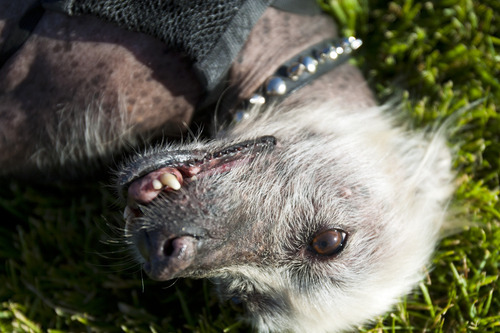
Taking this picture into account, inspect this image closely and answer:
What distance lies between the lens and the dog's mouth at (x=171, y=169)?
2.06 metres

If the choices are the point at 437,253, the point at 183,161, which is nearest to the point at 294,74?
the point at 183,161

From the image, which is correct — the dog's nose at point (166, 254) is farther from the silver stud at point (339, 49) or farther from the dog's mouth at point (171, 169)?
the silver stud at point (339, 49)

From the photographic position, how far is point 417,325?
108 inches

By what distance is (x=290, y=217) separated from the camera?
7.04 ft

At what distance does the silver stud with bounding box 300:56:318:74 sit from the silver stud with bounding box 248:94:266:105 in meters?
0.26

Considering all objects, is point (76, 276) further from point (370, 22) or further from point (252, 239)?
point (370, 22)

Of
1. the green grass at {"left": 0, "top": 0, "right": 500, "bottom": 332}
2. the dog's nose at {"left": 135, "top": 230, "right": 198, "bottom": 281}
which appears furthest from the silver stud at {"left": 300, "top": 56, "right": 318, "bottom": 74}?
the dog's nose at {"left": 135, "top": 230, "right": 198, "bottom": 281}

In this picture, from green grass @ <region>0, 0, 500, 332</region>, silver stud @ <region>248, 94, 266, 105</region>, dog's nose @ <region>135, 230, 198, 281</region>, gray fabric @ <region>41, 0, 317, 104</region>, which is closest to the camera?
dog's nose @ <region>135, 230, 198, 281</region>

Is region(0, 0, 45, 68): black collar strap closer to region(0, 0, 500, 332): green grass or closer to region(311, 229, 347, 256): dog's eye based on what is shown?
region(0, 0, 500, 332): green grass

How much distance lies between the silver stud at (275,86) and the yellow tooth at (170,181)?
2.25ft

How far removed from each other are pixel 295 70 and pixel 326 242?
2.75 ft

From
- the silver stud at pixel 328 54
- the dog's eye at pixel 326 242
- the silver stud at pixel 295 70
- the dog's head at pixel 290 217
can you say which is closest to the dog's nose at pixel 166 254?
the dog's head at pixel 290 217

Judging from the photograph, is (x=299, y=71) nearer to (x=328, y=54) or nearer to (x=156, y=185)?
(x=328, y=54)

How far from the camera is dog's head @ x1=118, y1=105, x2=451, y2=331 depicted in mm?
1999
